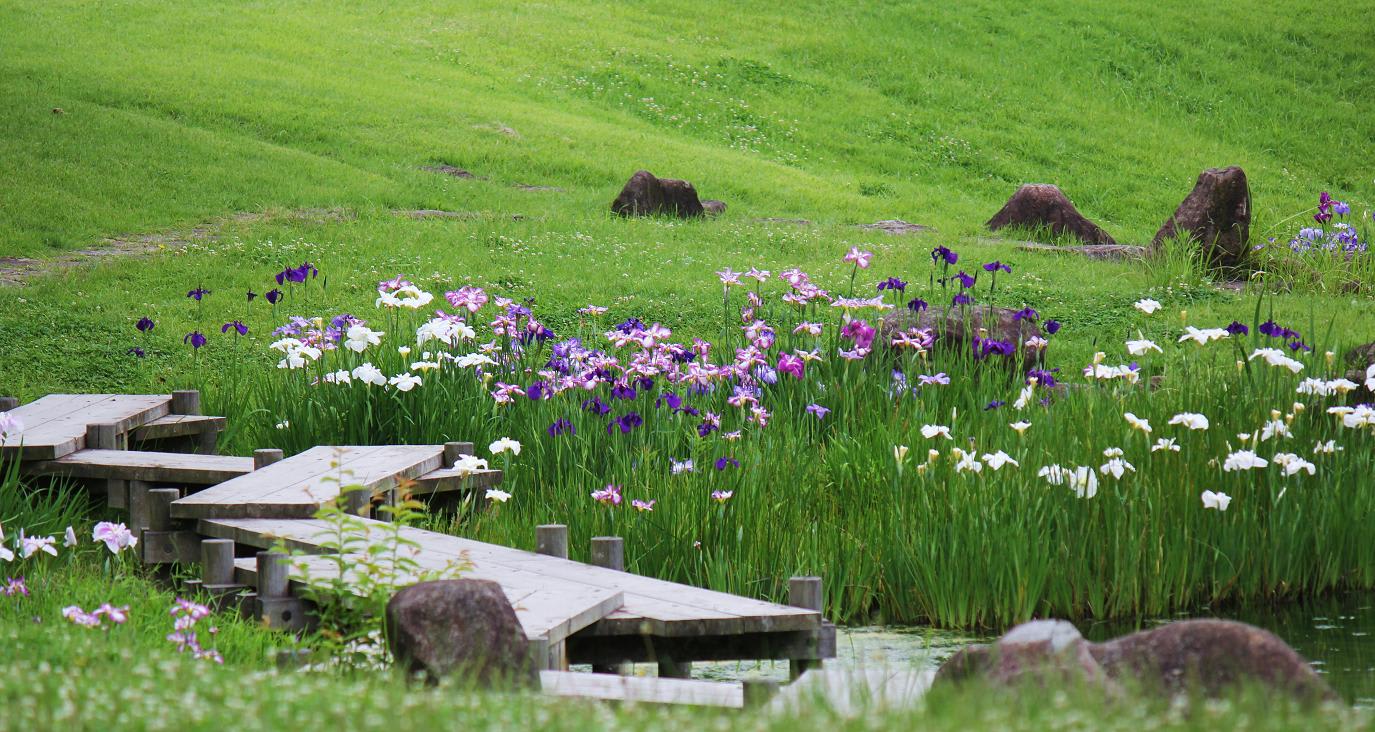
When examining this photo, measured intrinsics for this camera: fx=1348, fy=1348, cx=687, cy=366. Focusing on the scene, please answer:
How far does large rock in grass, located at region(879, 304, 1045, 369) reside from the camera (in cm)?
835

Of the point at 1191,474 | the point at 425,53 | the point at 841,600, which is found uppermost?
the point at 425,53

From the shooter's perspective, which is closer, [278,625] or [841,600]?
[278,625]

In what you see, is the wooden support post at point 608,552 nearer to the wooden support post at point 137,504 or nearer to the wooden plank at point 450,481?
the wooden plank at point 450,481

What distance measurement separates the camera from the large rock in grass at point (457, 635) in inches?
156

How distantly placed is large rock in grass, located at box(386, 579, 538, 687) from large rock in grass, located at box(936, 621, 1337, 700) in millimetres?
1294

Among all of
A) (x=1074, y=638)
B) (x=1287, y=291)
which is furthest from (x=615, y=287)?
(x=1074, y=638)

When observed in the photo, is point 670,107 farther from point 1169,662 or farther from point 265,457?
point 1169,662

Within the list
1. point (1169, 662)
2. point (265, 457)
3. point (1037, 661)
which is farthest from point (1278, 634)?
point (265, 457)

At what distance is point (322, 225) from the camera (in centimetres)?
1554

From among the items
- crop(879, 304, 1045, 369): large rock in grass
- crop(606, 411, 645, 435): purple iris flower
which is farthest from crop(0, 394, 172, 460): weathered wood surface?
crop(879, 304, 1045, 369): large rock in grass

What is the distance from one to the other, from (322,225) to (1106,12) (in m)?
22.4

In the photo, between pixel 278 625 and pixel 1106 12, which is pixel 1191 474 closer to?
pixel 278 625

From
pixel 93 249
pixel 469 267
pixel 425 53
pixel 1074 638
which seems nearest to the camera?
pixel 1074 638

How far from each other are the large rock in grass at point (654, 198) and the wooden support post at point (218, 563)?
39.7 ft
